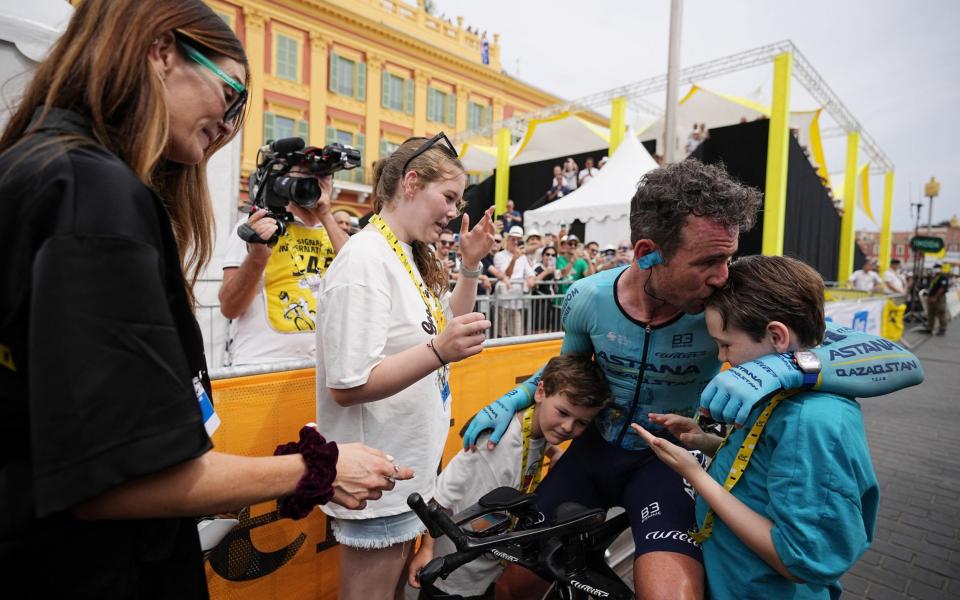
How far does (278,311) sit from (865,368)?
2485 mm

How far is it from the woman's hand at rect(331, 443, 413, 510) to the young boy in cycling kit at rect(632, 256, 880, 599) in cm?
90

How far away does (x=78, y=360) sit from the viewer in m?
0.68

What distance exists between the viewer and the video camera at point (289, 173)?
251 centimetres

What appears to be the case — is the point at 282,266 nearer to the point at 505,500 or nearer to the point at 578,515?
the point at 505,500

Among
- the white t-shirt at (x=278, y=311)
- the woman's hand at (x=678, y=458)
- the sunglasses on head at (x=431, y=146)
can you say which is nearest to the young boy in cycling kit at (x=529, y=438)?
the woman's hand at (x=678, y=458)

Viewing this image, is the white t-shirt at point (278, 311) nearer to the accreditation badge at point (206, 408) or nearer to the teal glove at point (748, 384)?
the accreditation badge at point (206, 408)

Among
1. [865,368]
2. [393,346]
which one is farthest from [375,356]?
[865,368]

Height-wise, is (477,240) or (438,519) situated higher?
(477,240)

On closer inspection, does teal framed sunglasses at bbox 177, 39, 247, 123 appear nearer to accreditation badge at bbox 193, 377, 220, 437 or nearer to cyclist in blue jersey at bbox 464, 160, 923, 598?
accreditation badge at bbox 193, 377, 220, 437

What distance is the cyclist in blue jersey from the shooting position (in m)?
1.41

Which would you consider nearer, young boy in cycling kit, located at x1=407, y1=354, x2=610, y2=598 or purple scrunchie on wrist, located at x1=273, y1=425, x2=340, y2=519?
purple scrunchie on wrist, located at x1=273, y1=425, x2=340, y2=519

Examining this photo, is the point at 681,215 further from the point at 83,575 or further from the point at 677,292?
the point at 83,575

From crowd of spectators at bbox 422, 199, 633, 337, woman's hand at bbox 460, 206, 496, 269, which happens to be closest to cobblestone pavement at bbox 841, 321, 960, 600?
woman's hand at bbox 460, 206, 496, 269

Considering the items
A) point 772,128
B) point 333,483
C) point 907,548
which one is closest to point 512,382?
point 333,483
